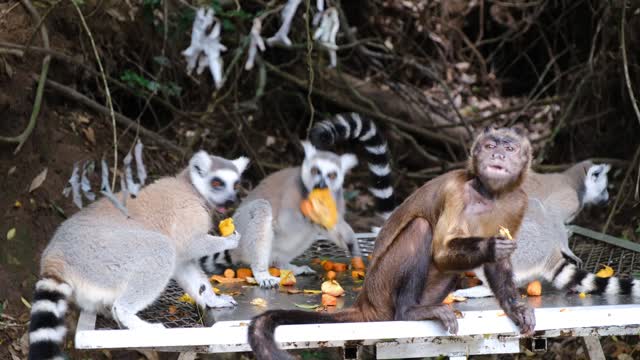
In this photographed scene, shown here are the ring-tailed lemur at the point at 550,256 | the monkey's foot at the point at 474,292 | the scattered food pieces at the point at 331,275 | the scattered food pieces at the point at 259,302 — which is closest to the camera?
the scattered food pieces at the point at 259,302

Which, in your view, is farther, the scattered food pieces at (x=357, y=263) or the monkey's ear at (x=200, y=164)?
the scattered food pieces at (x=357, y=263)

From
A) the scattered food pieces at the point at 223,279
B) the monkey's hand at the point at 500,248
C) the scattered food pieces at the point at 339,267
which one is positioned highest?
the monkey's hand at the point at 500,248

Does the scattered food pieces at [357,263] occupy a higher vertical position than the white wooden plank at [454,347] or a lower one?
higher

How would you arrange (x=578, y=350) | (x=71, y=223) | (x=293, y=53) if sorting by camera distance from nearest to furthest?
(x=71, y=223), (x=578, y=350), (x=293, y=53)

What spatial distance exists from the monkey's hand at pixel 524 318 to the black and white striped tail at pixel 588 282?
958mm

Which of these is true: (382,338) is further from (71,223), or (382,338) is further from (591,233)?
(591,233)

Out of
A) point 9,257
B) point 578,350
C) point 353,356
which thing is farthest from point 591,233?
point 9,257

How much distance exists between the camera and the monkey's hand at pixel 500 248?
174 inches

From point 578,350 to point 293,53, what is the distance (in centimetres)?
440

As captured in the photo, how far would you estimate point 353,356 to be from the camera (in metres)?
4.88

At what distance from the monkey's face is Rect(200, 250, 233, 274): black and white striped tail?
2.48 metres

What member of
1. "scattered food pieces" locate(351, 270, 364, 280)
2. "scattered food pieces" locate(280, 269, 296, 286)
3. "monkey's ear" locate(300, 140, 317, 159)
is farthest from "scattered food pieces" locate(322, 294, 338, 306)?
"monkey's ear" locate(300, 140, 317, 159)

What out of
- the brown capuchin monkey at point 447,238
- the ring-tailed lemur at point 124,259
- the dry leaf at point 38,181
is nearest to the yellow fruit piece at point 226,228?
the ring-tailed lemur at point 124,259

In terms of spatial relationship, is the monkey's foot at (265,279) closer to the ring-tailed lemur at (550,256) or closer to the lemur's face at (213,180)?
the lemur's face at (213,180)
